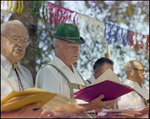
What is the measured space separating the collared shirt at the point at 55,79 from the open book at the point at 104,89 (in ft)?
1.07

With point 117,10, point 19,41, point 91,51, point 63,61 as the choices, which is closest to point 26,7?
point 63,61

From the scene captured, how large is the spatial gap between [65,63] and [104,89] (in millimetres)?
728

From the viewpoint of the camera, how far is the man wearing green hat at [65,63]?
2453 mm

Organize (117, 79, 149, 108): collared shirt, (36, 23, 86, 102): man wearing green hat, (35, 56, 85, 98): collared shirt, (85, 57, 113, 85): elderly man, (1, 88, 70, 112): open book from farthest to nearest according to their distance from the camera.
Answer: (85, 57, 113, 85): elderly man
(117, 79, 149, 108): collared shirt
(36, 23, 86, 102): man wearing green hat
(35, 56, 85, 98): collared shirt
(1, 88, 70, 112): open book

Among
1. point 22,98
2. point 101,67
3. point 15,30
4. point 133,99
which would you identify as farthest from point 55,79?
point 133,99

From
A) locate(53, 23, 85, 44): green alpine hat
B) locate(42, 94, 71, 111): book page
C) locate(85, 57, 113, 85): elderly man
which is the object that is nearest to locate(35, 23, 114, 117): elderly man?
locate(53, 23, 85, 44): green alpine hat

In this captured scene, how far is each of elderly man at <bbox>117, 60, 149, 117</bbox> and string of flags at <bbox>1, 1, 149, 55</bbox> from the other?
47.3 inches

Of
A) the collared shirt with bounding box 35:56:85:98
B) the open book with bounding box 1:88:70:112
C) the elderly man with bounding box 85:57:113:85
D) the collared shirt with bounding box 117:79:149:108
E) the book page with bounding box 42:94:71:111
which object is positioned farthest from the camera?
the elderly man with bounding box 85:57:113:85

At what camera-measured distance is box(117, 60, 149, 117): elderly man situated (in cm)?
379

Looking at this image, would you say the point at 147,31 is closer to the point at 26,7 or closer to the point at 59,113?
the point at 26,7

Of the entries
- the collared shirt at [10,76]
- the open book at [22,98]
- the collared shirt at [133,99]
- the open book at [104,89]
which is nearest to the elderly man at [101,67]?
the collared shirt at [133,99]

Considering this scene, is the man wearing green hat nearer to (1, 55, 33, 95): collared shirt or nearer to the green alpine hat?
the green alpine hat

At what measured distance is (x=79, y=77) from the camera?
2785mm

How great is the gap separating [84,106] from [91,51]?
577 cm
